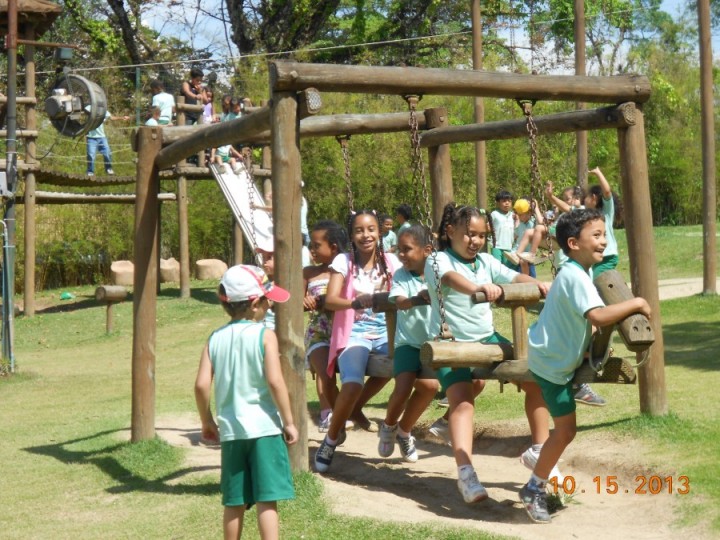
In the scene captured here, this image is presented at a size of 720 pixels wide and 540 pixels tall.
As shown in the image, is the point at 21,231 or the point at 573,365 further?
the point at 21,231

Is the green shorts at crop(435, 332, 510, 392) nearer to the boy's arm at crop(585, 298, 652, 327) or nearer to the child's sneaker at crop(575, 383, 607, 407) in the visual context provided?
the boy's arm at crop(585, 298, 652, 327)

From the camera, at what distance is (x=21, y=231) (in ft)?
77.5

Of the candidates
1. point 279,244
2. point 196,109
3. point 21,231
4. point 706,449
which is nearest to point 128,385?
point 279,244

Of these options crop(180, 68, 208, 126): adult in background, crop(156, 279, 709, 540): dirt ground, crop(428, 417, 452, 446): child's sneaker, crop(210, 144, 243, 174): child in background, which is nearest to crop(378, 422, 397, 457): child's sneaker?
crop(156, 279, 709, 540): dirt ground

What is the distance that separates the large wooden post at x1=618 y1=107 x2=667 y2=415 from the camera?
7.49m

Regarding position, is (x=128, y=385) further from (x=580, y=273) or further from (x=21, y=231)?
(x=21, y=231)

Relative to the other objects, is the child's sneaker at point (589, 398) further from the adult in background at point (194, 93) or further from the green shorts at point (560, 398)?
the adult in background at point (194, 93)

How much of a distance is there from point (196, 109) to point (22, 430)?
1045 cm

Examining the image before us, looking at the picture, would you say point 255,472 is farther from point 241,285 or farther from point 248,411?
point 241,285

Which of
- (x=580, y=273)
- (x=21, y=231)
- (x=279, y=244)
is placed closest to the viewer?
(x=580, y=273)

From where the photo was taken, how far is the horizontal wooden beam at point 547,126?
24.5ft

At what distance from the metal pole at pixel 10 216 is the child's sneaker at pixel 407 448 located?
6528 mm

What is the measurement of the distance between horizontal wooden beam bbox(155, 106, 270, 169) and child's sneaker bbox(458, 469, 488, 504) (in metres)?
2.37

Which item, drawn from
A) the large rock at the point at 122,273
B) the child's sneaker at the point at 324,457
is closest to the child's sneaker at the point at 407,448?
the child's sneaker at the point at 324,457
